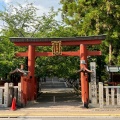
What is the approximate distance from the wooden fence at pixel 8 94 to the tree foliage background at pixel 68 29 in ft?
12.5

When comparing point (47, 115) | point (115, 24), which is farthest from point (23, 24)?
point (47, 115)

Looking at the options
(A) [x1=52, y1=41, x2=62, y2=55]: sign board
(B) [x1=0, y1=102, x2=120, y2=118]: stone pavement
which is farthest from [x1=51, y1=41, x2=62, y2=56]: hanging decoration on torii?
(B) [x1=0, y1=102, x2=120, y2=118]: stone pavement

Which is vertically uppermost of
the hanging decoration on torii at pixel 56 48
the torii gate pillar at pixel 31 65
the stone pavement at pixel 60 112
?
the hanging decoration on torii at pixel 56 48

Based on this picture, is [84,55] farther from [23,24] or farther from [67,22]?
[23,24]

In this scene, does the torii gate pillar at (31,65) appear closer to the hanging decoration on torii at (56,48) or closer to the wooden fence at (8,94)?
the wooden fence at (8,94)

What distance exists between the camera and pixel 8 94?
712 inches

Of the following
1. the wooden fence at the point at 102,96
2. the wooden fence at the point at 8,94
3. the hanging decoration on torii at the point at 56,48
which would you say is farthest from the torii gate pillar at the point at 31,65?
the wooden fence at the point at 102,96

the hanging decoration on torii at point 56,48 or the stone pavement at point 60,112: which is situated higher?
the hanging decoration on torii at point 56,48

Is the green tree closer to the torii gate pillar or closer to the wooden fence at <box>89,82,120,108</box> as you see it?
the wooden fence at <box>89,82,120,108</box>

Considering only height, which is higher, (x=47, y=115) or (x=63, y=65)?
(x=63, y=65)

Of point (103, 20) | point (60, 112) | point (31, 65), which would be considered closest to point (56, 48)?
point (31, 65)

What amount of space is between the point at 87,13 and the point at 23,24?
305 inches

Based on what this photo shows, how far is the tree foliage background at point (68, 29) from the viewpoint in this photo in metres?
24.0

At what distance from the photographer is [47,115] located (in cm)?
1464
